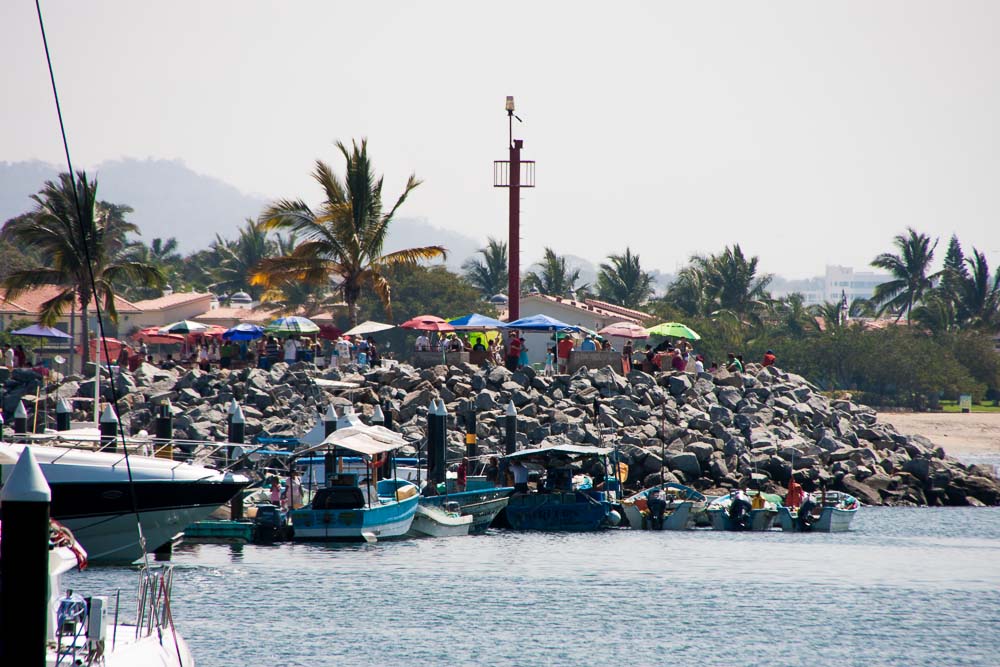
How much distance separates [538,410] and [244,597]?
20.3 m

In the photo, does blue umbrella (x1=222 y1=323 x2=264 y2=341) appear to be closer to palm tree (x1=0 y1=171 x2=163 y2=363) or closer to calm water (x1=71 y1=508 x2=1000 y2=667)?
palm tree (x1=0 y1=171 x2=163 y2=363)

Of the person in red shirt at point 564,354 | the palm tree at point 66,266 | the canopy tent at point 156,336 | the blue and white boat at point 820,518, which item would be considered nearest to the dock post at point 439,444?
the blue and white boat at point 820,518

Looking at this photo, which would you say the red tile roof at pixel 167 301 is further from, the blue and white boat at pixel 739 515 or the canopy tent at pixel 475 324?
the blue and white boat at pixel 739 515

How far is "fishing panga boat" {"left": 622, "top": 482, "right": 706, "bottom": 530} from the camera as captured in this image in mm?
37312

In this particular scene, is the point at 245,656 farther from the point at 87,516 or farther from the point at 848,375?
the point at 848,375

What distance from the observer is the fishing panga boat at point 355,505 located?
31.3 m

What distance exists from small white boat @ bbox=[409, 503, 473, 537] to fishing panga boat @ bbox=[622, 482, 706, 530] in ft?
17.9

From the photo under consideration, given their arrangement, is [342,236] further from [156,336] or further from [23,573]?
[23,573]

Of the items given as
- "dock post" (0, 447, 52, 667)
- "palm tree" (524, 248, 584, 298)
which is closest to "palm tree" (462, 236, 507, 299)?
"palm tree" (524, 248, 584, 298)

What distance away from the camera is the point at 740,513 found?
37812 mm

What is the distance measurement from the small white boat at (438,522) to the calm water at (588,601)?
0.45 meters

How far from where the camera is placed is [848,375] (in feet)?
268

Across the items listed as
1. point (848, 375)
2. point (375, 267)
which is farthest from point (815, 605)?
point (848, 375)

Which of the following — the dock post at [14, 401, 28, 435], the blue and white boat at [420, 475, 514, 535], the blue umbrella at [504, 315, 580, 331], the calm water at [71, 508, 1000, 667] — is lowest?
the calm water at [71, 508, 1000, 667]
